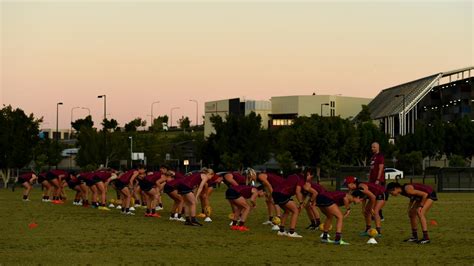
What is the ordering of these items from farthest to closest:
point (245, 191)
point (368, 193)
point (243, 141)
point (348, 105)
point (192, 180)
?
1. point (348, 105)
2. point (243, 141)
3. point (192, 180)
4. point (245, 191)
5. point (368, 193)

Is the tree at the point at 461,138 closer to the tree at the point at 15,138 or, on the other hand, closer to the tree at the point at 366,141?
the tree at the point at 366,141

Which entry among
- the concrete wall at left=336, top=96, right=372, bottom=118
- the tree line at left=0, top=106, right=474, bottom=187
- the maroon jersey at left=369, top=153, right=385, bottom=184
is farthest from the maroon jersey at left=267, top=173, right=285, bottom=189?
the concrete wall at left=336, top=96, right=372, bottom=118

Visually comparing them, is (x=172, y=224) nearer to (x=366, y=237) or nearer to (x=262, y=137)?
(x=366, y=237)

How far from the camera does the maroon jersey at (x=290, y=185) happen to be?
20.3m

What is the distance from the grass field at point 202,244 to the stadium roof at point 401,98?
9155cm

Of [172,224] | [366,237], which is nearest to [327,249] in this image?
[366,237]

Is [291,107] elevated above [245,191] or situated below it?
above

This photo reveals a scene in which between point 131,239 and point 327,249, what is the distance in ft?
16.9

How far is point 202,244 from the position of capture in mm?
18578

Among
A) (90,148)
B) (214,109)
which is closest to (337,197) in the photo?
(90,148)

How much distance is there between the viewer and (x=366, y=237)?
20406 millimetres

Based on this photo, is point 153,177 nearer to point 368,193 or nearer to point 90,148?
point 368,193

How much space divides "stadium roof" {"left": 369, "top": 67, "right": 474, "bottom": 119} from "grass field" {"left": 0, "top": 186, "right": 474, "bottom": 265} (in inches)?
3604

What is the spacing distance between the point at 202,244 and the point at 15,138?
5530cm
